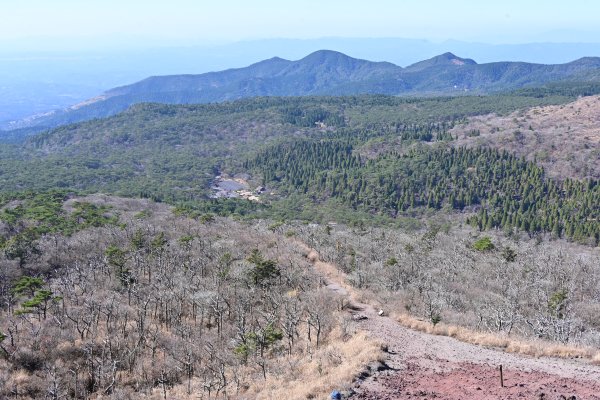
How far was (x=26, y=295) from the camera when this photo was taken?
33.5m

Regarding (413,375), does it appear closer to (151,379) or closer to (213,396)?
(213,396)

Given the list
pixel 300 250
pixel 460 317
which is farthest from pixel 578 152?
pixel 460 317

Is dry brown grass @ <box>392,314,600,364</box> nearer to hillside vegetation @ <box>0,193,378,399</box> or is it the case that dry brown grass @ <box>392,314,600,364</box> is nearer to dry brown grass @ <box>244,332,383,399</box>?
dry brown grass @ <box>244,332,383,399</box>

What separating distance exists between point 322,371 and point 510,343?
8.94m

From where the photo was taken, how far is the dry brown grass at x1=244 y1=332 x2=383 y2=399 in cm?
1797

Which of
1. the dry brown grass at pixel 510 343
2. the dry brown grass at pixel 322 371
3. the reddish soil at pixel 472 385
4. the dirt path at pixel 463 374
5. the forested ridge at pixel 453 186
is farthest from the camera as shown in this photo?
the forested ridge at pixel 453 186

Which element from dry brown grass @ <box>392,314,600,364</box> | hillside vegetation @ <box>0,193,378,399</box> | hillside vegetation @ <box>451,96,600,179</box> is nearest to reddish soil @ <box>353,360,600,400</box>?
hillside vegetation @ <box>0,193,378,399</box>

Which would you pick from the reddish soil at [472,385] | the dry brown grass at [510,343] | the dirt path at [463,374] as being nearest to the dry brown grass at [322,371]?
the dirt path at [463,374]

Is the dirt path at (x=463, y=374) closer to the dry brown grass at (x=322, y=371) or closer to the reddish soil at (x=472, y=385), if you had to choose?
the reddish soil at (x=472, y=385)

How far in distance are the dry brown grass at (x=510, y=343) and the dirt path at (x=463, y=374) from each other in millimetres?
507

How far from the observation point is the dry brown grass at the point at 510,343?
66.5 ft

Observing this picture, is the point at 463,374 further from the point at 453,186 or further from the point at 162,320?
the point at 453,186

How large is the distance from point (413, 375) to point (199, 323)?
58.6 feet

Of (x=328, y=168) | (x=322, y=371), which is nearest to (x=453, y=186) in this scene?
(x=328, y=168)
